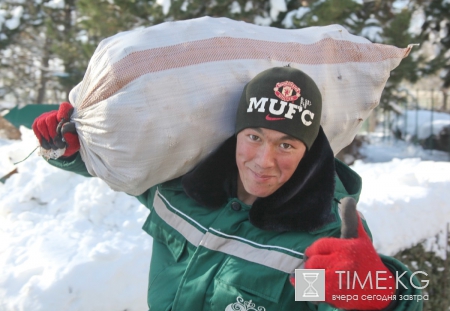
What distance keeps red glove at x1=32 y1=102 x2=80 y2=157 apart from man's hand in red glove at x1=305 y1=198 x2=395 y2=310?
3.83 feet

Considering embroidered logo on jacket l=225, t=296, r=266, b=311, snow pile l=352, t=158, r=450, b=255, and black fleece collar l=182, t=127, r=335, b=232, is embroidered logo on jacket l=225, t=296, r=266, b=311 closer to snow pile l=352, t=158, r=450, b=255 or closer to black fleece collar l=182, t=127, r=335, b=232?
black fleece collar l=182, t=127, r=335, b=232

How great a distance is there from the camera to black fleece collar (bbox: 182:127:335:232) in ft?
5.03

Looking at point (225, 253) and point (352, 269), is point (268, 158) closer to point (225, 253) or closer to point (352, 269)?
point (225, 253)

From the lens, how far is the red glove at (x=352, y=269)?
3.97ft

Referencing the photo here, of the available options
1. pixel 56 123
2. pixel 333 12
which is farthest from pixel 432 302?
pixel 333 12

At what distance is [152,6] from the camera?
20.5 ft

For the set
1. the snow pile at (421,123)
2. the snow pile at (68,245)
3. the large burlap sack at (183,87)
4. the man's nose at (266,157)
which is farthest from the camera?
the snow pile at (421,123)

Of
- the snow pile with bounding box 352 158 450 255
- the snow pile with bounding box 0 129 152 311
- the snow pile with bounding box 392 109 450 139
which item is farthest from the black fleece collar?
the snow pile with bounding box 392 109 450 139

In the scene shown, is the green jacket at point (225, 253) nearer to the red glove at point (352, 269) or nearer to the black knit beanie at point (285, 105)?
the red glove at point (352, 269)

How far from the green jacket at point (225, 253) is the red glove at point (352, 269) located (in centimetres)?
7

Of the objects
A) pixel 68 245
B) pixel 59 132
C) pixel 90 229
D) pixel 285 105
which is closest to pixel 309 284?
pixel 285 105

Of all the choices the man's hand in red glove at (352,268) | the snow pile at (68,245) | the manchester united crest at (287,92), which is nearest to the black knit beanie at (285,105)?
the manchester united crest at (287,92)

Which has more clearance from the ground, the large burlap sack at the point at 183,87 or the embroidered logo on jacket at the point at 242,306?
the large burlap sack at the point at 183,87

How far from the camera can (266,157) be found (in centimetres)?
158
